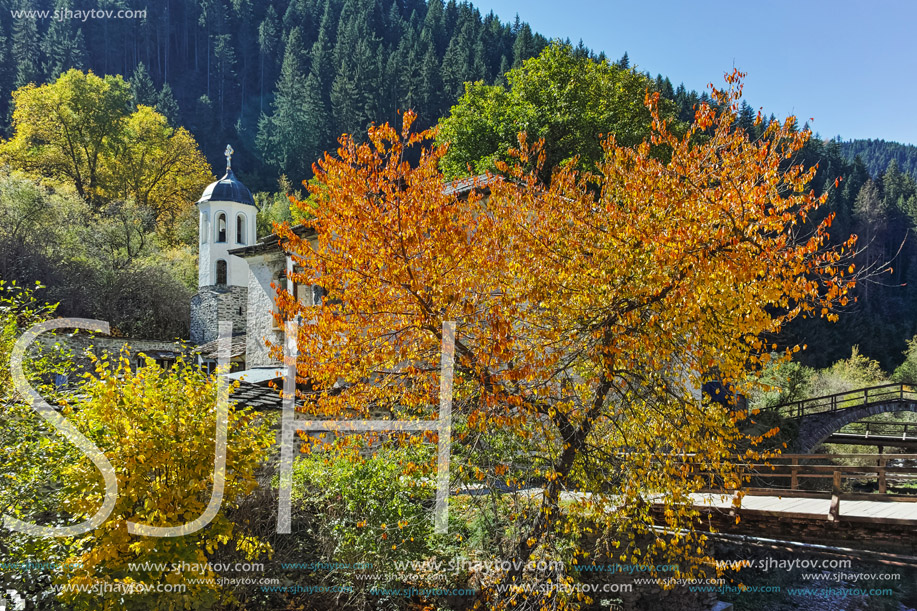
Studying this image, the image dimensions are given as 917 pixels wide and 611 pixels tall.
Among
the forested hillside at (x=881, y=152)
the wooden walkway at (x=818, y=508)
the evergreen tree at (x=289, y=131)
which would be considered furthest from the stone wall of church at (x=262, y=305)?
the forested hillside at (x=881, y=152)

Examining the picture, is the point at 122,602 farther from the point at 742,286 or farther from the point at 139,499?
the point at 742,286

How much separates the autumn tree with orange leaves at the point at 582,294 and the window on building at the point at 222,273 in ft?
76.9

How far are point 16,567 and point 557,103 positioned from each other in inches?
883

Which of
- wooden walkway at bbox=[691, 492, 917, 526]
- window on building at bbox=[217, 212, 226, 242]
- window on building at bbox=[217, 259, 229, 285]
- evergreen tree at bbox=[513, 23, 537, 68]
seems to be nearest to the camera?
wooden walkway at bbox=[691, 492, 917, 526]

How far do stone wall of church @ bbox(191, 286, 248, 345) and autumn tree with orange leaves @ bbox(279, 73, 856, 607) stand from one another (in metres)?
21.6

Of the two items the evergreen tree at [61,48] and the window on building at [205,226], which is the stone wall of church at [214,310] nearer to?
the window on building at [205,226]

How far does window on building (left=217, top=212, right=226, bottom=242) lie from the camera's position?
30125mm

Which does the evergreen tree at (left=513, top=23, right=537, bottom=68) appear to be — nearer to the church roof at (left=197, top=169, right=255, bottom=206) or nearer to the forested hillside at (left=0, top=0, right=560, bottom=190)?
the forested hillside at (left=0, top=0, right=560, bottom=190)

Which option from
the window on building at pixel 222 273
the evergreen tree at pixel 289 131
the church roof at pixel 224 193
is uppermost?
the evergreen tree at pixel 289 131

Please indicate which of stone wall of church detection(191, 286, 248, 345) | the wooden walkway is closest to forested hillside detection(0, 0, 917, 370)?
stone wall of church detection(191, 286, 248, 345)

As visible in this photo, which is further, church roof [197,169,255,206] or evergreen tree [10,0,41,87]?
evergreen tree [10,0,41,87]

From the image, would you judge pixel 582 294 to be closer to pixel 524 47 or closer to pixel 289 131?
pixel 289 131

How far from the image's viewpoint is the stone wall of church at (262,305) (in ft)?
69.8

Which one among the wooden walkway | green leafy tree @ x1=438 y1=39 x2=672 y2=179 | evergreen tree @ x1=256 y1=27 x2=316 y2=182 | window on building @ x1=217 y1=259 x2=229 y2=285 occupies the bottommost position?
the wooden walkway
